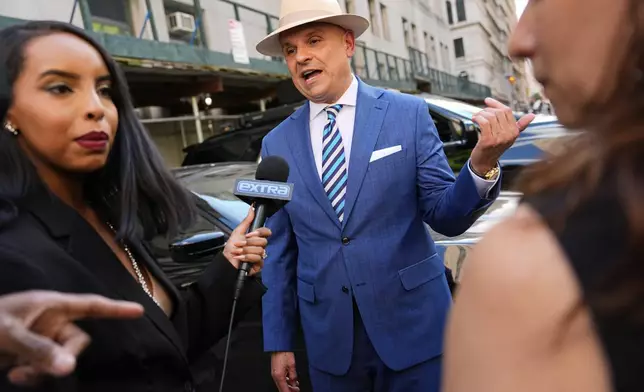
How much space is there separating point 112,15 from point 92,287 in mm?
10128

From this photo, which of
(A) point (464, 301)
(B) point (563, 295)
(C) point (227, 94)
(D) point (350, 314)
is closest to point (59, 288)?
(A) point (464, 301)

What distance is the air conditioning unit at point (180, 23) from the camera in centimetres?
1116

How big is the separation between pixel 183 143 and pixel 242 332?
8850 millimetres

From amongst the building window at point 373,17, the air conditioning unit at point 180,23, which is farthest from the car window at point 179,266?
the building window at point 373,17

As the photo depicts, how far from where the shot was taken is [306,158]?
80.7 inches

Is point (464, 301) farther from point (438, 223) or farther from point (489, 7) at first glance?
point (489, 7)

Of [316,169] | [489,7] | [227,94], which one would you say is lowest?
[316,169]

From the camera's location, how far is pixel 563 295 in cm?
53

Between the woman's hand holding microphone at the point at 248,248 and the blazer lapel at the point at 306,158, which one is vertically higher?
the blazer lapel at the point at 306,158

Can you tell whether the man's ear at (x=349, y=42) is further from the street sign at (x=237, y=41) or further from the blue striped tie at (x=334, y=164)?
the street sign at (x=237, y=41)

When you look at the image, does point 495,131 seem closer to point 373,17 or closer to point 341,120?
point 341,120

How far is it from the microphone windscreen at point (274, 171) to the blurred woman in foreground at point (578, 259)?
4.37ft

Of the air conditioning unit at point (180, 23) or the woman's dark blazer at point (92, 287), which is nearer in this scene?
the woman's dark blazer at point (92, 287)

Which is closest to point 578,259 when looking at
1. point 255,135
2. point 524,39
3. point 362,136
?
point 524,39
